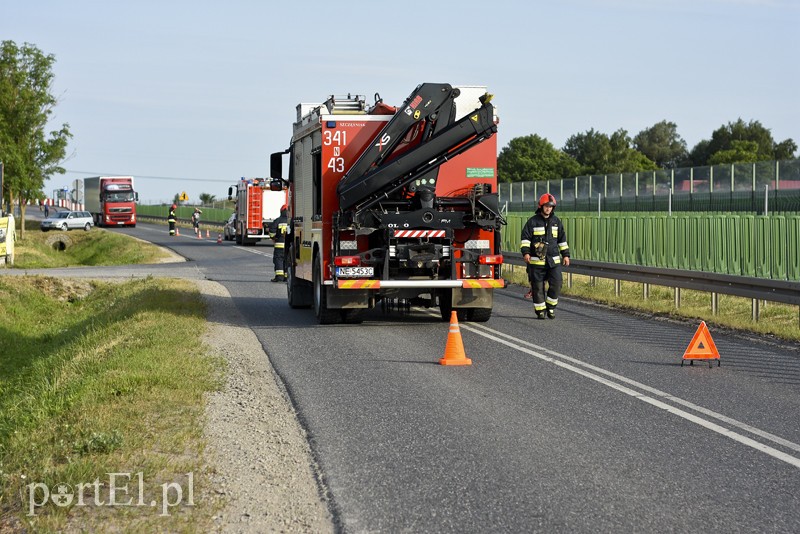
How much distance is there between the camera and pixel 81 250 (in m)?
54.0

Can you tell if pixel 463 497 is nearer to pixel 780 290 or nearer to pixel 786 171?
pixel 780 290

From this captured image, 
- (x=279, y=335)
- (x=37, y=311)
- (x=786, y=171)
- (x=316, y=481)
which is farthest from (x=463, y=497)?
(x=786, y=171)

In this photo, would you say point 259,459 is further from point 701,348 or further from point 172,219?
point 172,219

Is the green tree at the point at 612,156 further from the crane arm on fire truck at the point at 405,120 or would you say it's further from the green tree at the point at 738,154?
the crane arm on fire truck at the point at 405,120

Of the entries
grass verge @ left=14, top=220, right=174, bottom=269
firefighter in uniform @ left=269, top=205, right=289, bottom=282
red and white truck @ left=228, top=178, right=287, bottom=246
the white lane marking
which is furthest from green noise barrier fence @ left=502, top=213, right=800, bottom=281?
red and white truck @ left=228, top=178, right=287, bottom=246

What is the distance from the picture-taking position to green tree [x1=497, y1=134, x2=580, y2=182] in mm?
107438

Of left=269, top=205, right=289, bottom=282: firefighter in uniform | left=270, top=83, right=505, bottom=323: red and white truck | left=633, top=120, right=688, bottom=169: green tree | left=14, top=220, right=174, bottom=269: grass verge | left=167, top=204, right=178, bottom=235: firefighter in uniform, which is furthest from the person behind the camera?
left=633, top=120, right=688, bottom=169: green tree

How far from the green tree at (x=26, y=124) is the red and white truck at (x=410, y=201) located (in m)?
37.4

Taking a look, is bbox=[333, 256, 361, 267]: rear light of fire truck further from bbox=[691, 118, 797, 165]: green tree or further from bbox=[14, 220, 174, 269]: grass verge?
bbox=[691, 118, 797, 165]: green tree

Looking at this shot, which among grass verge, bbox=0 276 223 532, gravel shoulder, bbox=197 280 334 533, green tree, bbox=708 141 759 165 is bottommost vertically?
gravel shoulder, bbox=197 280 334 533

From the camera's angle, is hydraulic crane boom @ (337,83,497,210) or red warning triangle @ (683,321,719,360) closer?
red warning triangle @ (683,321,719,360)

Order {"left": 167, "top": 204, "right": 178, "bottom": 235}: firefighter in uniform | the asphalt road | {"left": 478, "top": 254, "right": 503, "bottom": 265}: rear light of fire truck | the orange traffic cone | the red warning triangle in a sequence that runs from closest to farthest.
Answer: the asphalt road → the red warning triangle → the orange traffic cone → {"left": 478, "top": 254, "right": 503, "bottom": 265}: rear light of fire truck → {"left": 167, "top": 204, "right": 178, "bottom": 235}: firefighter in uniform

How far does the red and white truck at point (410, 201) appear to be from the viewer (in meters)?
15.4

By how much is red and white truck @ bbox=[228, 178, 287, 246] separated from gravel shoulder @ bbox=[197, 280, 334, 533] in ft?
121
